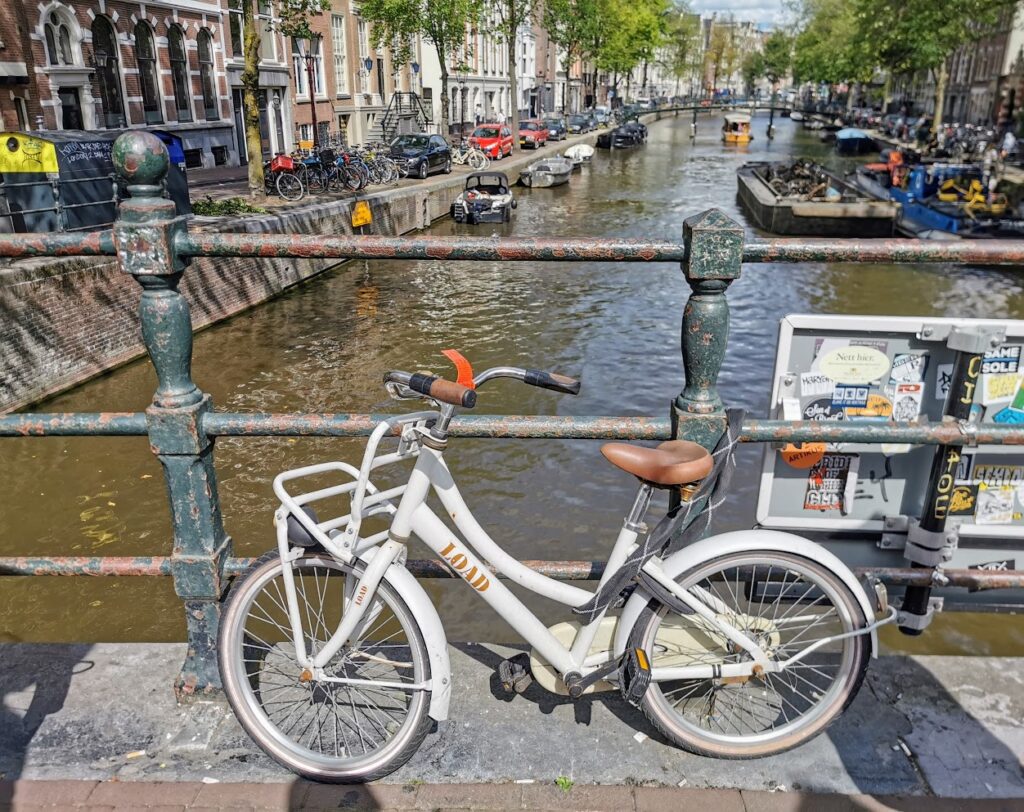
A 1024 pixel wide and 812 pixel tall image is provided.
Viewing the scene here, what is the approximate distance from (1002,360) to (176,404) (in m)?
2.52

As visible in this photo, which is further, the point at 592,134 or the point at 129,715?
the point at 592,134

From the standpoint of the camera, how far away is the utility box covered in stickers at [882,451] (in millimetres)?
2592

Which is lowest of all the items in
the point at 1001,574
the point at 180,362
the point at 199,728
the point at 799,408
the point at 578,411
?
the point at 578,411

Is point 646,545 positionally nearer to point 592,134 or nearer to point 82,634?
point 82,634

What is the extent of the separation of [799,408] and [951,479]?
49 centimetres

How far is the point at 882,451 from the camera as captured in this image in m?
2.66

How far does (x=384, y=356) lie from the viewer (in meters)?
13.6

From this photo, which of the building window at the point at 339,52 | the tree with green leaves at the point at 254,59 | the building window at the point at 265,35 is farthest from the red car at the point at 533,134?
the tree with green leaves at the point at 254,59

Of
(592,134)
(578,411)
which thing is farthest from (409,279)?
(592,134)

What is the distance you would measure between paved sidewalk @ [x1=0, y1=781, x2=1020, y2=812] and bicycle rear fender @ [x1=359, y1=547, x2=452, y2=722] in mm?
231

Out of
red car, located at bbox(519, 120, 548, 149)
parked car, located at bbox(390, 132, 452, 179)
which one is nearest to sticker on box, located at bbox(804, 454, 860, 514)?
parked car, located at bbox(390, 132, 452, 179)

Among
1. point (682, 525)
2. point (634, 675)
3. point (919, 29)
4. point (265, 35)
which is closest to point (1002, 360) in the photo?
point (682, 525)

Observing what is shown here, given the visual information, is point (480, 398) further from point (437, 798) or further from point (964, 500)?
point (437, 798)

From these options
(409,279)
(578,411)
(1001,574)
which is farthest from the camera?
(409,279)
